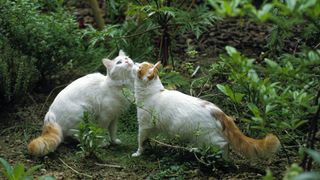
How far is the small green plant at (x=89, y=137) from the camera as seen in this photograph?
398 cm

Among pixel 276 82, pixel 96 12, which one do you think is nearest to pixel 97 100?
pixel 276 82

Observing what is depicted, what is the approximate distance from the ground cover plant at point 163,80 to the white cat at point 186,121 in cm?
10

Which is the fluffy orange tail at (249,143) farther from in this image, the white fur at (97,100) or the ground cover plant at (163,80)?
the white fur at (97,100)

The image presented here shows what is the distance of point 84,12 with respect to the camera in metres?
7.46

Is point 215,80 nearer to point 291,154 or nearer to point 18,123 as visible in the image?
point 291,154

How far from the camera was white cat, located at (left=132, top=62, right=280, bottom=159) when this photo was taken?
3684mm

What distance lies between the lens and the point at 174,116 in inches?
155

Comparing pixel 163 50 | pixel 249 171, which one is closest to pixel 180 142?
pixel 249 171

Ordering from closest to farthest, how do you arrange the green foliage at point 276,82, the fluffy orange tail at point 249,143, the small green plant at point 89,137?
the green foliage at point 276,82 < the fluffy orange tail at point 249,143 < the small green plant at point 89,137

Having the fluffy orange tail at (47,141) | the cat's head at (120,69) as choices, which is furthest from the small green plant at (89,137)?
the cat's head at (120,69)

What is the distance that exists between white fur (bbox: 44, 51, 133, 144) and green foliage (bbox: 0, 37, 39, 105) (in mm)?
639

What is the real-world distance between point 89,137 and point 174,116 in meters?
0.60

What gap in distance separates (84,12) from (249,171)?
13.9 ft

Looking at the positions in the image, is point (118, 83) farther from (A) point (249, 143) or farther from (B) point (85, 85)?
(A) point (249, 143)
